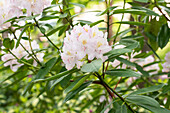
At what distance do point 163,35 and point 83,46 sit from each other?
1.87ft

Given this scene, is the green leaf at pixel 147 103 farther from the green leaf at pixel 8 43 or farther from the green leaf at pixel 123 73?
the green leaf at pixel 8 43

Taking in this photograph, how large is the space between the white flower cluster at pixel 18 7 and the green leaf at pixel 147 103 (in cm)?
47

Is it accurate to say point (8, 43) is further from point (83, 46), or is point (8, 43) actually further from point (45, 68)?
point (83, 46)

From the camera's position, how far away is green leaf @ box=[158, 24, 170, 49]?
3.51 ft

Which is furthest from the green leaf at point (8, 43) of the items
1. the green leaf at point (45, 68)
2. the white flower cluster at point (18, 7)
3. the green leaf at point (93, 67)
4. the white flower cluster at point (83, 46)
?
the green leaf at point (93, 67)

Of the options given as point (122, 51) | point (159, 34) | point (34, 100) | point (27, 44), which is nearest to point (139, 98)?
point (122, 51)

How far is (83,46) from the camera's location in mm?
676

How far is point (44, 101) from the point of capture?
270 centimetres

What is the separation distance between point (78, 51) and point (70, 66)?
6 cm

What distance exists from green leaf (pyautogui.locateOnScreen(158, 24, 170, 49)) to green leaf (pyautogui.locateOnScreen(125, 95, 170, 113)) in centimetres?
38

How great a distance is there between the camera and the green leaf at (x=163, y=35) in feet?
3.51

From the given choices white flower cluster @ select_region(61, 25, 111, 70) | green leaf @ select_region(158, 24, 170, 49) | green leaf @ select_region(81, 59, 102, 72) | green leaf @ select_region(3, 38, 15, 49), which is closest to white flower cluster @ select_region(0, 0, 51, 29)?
green leaf @ select_region(3, 38, 15, 49)

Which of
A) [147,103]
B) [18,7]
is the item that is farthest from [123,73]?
[18,7]

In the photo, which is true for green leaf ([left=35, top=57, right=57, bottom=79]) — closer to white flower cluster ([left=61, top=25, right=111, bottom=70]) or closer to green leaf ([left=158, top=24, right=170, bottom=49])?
white flower cluster ([left=61, top=25, right=111, bottom=70])
